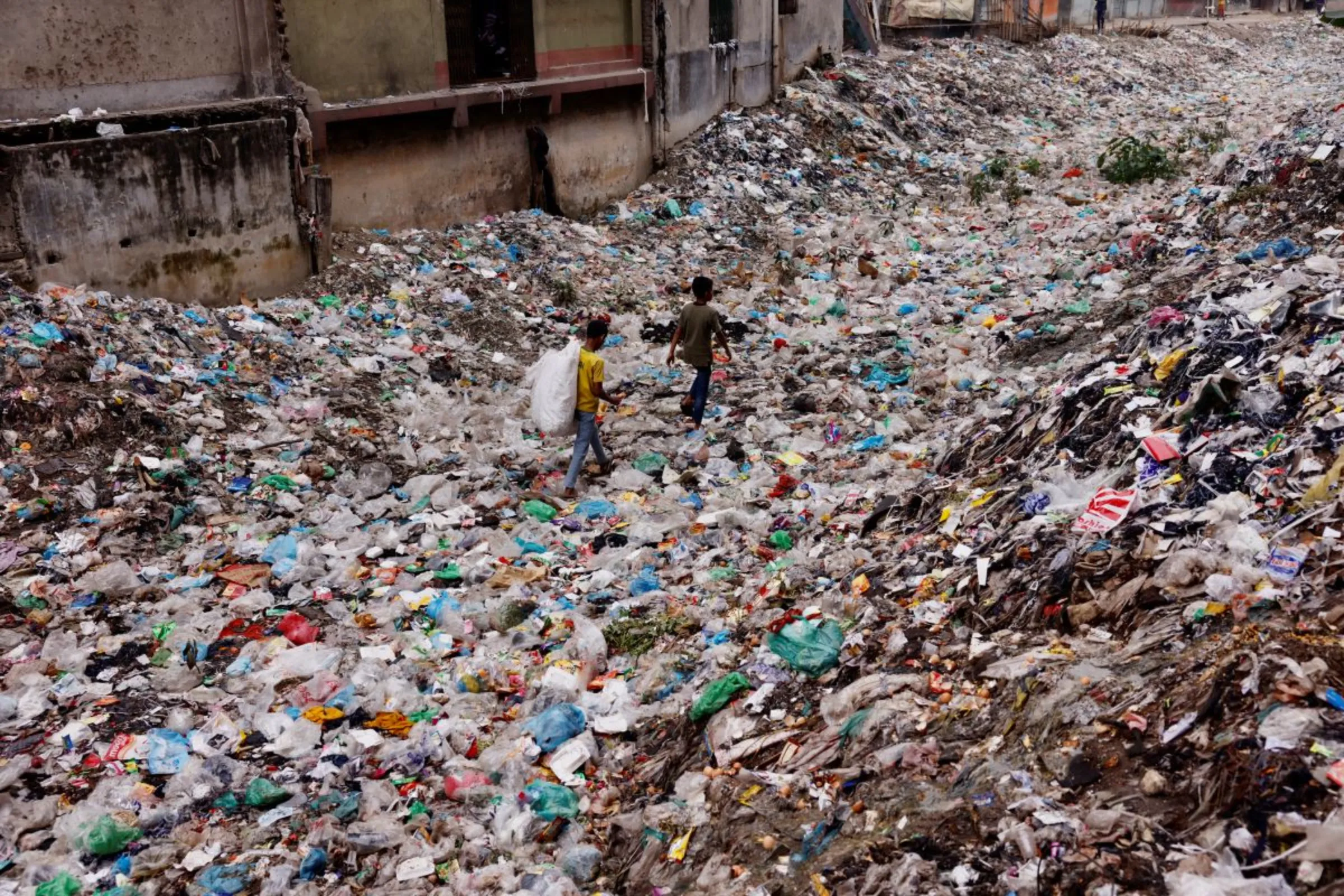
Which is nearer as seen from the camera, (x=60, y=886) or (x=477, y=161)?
(x=60, y=886)

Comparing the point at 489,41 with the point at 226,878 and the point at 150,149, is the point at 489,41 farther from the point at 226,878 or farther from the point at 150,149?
the point at 226,878

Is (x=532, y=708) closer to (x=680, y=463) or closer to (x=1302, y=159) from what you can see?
(x=680, y=463)

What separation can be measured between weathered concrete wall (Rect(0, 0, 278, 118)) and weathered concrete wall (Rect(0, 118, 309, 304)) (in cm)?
36

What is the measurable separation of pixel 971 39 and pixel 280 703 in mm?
21548

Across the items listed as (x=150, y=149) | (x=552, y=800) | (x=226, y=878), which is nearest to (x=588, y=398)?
(x=552, y=800)

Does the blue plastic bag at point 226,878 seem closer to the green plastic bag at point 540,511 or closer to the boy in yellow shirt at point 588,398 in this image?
the green plastic bag at point 540,511

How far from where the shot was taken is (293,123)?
912cm

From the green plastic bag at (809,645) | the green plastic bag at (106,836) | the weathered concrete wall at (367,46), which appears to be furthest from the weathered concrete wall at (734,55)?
the green plastic bag at (106,836)

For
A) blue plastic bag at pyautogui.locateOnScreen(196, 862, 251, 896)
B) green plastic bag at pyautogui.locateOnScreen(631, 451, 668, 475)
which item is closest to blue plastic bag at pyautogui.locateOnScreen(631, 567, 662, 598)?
green plastic bag at pyautogui.locateOnScreen(631, 451, 668, 475)

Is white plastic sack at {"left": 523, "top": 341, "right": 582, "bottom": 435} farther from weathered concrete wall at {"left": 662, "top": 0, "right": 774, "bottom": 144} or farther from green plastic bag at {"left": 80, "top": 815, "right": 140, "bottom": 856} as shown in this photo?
weathered concrete wall at {"left": 662, "top": 0, "right": 774, "bottom": 144}

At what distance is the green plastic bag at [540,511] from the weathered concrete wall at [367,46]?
481 cm

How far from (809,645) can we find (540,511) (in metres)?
2.59

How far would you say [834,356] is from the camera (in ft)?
30.1

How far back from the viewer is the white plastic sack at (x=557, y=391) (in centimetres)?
675
